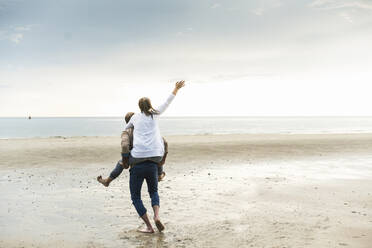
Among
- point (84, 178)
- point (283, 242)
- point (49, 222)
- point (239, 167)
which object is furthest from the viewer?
point (239, 167)

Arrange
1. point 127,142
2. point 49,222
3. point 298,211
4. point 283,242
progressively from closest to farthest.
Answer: point 283,242, point 127,142, point 49,222, point 298,211

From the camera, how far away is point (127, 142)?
222 inches

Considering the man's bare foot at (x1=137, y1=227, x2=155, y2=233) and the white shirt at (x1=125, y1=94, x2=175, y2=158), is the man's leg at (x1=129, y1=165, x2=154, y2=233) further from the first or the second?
the white shirt at (x1=125, y1=94, x2=175, y2=158)

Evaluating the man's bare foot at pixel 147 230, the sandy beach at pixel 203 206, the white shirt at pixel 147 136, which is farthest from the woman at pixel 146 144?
the sandy beach at pixel 203 206

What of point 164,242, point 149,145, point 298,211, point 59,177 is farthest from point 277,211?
point 59,177

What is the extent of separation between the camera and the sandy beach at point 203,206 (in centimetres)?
548

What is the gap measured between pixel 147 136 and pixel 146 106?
501 mm

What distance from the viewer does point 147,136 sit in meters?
5.52

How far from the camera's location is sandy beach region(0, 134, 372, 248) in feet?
18.0

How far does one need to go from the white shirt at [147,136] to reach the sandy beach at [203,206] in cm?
144

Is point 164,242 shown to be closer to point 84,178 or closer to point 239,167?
point 84,178

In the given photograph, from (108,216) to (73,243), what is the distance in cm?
151

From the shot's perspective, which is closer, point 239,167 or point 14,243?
point 14,243

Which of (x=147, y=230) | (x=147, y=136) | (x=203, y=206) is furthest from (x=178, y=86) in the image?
(x=203, y=206)
